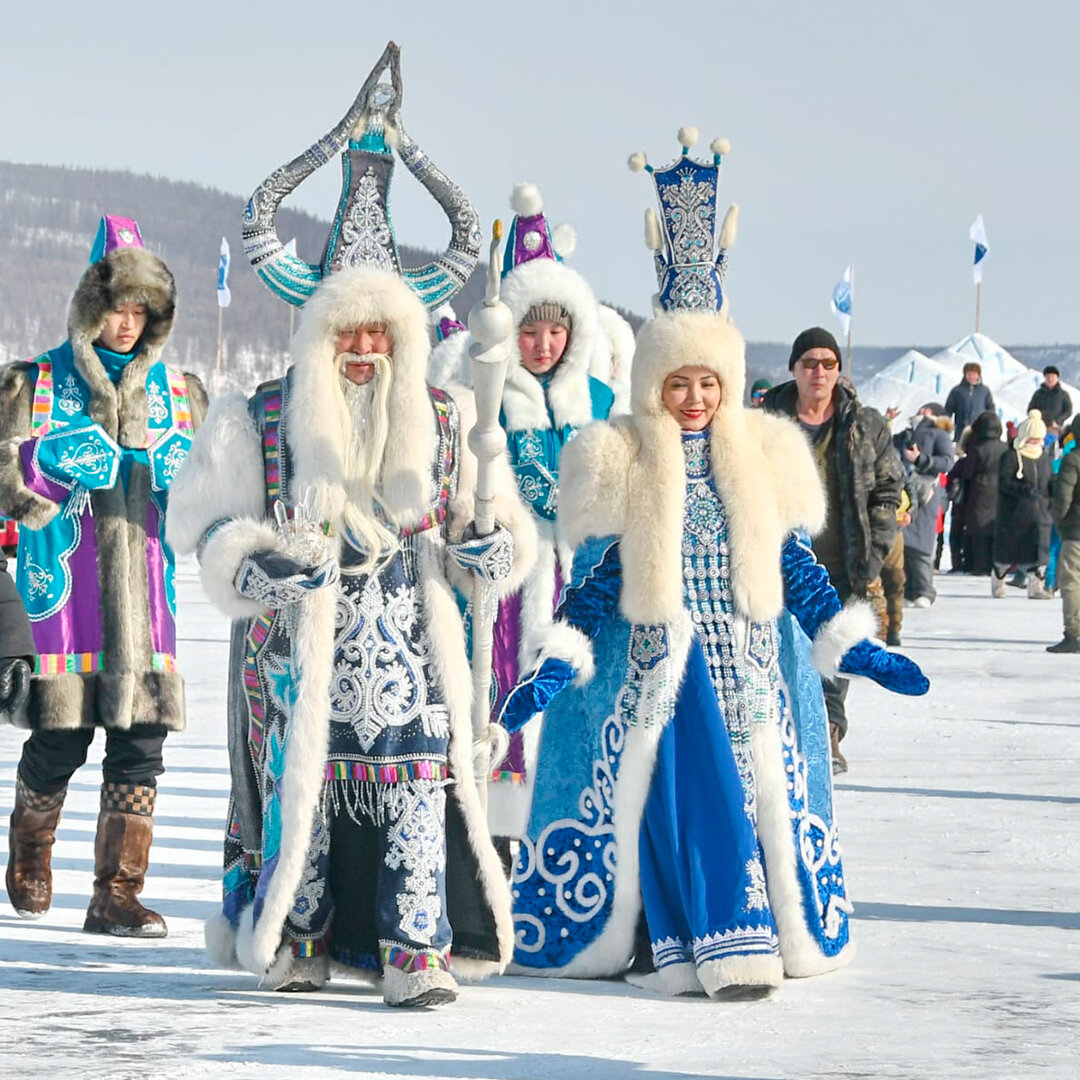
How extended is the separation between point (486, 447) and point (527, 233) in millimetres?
2810

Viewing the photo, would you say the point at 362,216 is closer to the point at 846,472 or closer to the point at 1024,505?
the point at 846,472

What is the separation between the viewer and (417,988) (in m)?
5.23

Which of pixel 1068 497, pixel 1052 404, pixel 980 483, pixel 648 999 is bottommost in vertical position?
pixel 648 999

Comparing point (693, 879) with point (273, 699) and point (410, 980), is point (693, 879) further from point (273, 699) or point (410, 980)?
point (273, 699)

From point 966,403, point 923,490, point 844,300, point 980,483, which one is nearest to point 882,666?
point 923,490

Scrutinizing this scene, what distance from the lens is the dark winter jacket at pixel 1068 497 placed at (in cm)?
1492

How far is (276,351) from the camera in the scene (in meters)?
107

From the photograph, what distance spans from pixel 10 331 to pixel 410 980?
309 ft

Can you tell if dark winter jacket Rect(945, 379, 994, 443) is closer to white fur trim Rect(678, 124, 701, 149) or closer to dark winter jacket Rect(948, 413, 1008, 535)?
dark winter jacket Rect(948, 413, 1008, 535)

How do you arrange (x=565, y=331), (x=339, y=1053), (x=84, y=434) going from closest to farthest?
1. (x=339, y=1053)
2. (x=84, y=434)
3. (x=565, y=331)

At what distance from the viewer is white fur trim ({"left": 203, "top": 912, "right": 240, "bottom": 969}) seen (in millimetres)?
5555

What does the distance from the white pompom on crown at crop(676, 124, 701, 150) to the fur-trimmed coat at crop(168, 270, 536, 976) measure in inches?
45.8

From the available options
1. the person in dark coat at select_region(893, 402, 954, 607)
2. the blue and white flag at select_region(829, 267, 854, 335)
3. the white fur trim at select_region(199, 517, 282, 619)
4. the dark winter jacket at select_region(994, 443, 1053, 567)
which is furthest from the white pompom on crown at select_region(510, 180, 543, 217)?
the blue and white flag at select_region(829, 267, 854, 335)

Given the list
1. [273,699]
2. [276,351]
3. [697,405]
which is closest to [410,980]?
[273,699]
